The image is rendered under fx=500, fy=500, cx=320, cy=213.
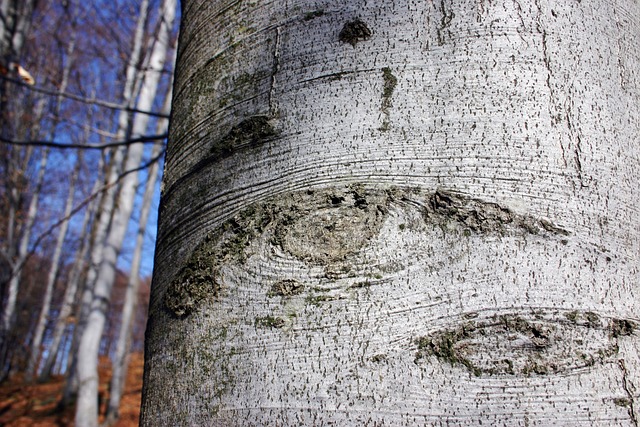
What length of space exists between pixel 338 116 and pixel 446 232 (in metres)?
0.19

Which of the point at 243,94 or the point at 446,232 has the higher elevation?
the point at 243,94

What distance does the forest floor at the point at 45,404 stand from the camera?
10688 millimetres

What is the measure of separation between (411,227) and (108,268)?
7.90 metres

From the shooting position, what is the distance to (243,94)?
2.32 ft

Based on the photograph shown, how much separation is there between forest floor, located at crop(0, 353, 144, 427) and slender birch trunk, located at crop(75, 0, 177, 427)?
244 cm

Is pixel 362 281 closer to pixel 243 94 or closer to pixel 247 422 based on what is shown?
pixel 247 422

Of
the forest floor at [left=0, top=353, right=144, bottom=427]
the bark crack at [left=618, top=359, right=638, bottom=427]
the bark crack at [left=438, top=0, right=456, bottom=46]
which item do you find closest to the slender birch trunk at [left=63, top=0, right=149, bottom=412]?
the forest floor at [left=0, top=353, right=144, bottom=427]

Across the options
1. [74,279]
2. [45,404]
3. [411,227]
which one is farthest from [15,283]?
[411,227]

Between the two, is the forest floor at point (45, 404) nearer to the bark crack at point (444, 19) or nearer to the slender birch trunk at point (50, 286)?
the slender birch trunk at point (50, 286)

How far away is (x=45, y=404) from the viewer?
12.3m

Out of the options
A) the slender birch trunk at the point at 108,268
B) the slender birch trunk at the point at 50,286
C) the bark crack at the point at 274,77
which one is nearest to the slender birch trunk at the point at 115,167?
the slender birch trunk at the point at 108,268

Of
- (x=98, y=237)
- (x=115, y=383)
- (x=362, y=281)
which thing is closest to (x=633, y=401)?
(x=362, y=281)

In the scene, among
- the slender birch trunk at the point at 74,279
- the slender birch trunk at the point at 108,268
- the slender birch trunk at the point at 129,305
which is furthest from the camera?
the slender birch trunk at the point at 74,279

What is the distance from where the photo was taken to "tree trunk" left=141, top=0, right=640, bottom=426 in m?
0.51
